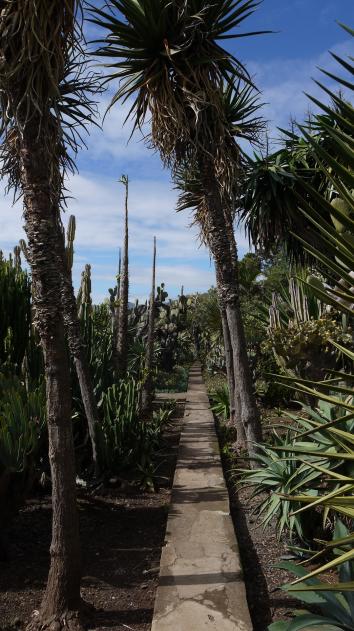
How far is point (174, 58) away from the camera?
661cm

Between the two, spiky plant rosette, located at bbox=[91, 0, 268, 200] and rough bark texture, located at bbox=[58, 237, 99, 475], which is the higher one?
spiky plant rosette, located at bbox=[91, 0, 268, 200]

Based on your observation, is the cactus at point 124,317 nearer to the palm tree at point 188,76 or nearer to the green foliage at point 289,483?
the palm tree at point 188,76

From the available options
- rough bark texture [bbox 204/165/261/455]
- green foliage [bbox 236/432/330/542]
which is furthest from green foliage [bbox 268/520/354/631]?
rough bark texture [bbox 204/165/261/455]

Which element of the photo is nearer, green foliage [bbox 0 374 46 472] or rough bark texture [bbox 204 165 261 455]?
green foliage [bbox 0 374 46 472]

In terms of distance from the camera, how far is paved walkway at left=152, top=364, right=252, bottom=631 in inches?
128

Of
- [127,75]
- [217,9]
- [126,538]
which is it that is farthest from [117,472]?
[217,9]

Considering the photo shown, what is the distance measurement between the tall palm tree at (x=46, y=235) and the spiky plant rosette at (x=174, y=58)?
2797 millimetres

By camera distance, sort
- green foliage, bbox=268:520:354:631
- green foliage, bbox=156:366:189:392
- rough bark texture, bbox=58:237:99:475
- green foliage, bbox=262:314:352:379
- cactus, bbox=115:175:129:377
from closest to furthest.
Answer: green foliage, bbox=268:520:354:631 → rough bark texture, bbox=58:237:99:475 → green foliage, bbox=262:314:352:379 → cactus, bbox=115:175:129:377 → green foliage, bbox=156:366:189:392

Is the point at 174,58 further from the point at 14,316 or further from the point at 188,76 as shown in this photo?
the point at 14,316

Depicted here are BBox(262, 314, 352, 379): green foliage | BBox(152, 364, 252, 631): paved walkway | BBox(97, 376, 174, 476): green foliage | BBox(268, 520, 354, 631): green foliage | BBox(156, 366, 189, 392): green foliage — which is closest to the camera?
BBox(268, 520, 354, 631): green foliage

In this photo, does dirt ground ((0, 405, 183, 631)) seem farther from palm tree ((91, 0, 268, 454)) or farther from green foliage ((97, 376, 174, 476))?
palm tree ((91, 0, 268, 454))

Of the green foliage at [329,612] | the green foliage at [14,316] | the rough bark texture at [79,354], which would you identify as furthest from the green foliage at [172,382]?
the green foliage at [329,612]

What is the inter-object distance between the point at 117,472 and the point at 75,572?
3093mm

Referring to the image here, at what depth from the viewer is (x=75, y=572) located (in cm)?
346
